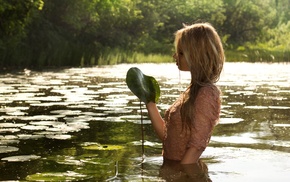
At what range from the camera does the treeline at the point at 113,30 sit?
21.7 meters

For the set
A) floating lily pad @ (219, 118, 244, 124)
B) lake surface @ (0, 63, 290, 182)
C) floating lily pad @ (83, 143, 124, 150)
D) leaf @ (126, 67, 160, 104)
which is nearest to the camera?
lake surface @ (0, 63, 290, 182)

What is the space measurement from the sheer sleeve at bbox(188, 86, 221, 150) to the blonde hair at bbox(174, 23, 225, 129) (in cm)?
4

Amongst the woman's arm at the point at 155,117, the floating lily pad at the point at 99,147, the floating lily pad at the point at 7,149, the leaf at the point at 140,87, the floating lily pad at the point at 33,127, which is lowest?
the floating lily pad at the point at 99,147

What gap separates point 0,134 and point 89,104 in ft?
9.96

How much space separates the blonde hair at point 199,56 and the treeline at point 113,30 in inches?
568

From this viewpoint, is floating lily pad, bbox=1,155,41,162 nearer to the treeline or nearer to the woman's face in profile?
the woman's face in profile

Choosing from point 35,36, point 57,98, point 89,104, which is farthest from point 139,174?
point 35,36

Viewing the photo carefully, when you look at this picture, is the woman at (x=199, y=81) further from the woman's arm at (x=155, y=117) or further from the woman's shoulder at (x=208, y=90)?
the woman's arm at (x=155, y=117)

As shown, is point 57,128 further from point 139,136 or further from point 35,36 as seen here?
point 35,36

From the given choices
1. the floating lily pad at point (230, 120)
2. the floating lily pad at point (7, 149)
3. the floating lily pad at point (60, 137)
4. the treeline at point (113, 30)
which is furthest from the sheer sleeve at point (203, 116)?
the treeline at point (113, 30)

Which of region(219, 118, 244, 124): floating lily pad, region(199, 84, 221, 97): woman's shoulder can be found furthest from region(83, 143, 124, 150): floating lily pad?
region(219, 118, 244, 124): floating lily pad

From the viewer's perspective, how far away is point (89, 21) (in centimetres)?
3278

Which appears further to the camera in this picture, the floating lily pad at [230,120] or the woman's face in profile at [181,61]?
the floating lily pad at [230,120]

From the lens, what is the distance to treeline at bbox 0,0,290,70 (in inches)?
856
